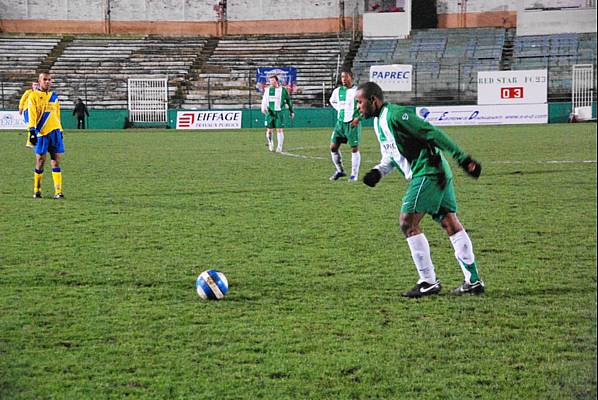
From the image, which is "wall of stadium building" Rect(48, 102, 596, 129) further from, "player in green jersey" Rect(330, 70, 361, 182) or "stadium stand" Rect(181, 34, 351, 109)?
"player in green jersey" Rect(330, 70, 361, 182)

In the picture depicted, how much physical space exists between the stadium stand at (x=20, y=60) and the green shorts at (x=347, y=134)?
33.8 meters

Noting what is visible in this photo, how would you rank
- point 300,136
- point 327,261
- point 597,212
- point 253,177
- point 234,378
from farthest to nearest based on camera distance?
point 300,136
point 253,177
point 327,261
point 234,378
point 597,212

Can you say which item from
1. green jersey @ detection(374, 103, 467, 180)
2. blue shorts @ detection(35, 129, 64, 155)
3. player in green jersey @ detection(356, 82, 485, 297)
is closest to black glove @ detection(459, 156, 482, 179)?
green jersey @ detection(374, 103, 467, 180)

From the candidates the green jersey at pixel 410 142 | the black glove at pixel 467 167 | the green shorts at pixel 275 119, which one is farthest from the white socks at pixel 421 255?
the green shorts at pixel 275 119

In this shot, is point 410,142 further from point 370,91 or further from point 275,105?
point 275,105

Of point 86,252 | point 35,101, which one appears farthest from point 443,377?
point 35,101

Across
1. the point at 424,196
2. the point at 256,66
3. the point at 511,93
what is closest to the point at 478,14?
the point at 511,93

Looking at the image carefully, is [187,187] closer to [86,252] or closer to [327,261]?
[86,252]

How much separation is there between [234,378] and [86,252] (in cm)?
452

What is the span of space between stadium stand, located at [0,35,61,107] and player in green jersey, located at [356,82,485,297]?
42.2 meters

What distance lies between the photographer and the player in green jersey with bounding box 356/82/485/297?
6031mm

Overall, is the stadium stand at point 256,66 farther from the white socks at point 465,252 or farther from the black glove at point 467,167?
the black glove at point 467,167

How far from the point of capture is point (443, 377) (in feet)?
14.0

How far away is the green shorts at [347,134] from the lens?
606 inches
